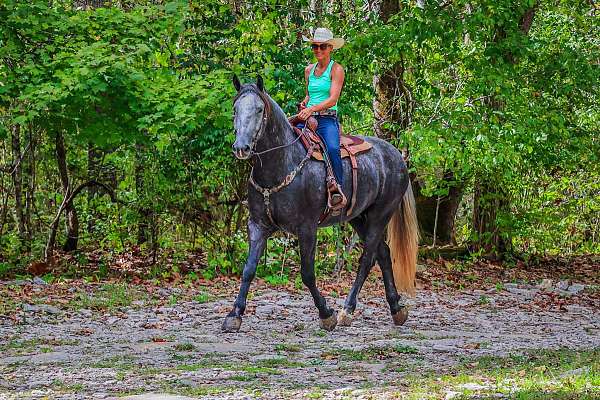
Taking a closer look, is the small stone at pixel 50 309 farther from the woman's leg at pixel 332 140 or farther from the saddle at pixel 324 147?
the woman's leg at pixel 332 140

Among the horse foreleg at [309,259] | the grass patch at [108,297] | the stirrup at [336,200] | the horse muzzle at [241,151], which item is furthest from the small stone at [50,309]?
the horse muzzle at [241,151]

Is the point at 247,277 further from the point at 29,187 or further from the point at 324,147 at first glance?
the point at 29,187

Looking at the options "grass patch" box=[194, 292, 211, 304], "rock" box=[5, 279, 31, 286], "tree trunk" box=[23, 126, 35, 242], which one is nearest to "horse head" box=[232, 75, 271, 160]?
"grass patch" box=[194, 292, 211, 304]

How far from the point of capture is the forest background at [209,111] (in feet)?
43.5

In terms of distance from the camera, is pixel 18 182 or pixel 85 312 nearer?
pixel 85 312

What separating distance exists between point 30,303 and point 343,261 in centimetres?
592

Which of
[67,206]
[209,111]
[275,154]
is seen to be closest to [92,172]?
[67,206]

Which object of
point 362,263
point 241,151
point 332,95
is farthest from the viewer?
point 362,263

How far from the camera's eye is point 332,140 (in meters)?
9.91

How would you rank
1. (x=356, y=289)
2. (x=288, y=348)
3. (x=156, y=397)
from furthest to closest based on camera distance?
(x=356, y=289), (x=288, y=348), (x=156, y=397)

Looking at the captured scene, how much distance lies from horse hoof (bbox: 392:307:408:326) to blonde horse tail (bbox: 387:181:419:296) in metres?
0.50

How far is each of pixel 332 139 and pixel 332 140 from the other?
0.04 feet

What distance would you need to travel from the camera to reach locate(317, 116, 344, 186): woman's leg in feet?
32.4

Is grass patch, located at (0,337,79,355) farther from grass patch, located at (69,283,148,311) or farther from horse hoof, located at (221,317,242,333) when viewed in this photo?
grass patch, located at (69,283,148,311)
